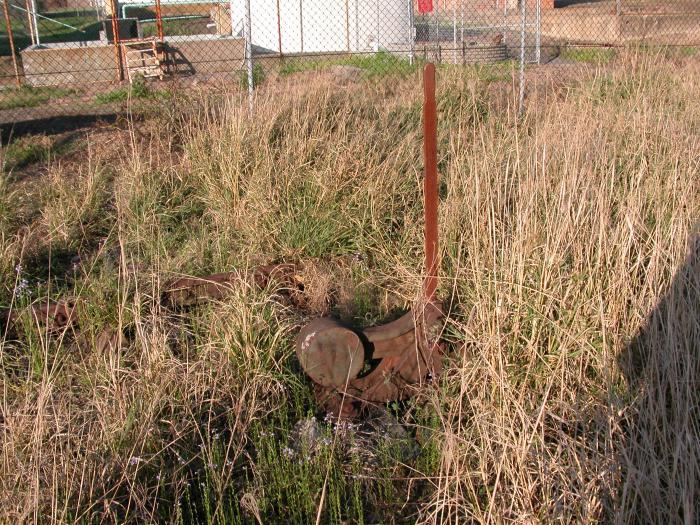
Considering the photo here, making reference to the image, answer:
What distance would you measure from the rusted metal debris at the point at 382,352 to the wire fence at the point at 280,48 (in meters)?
4.91

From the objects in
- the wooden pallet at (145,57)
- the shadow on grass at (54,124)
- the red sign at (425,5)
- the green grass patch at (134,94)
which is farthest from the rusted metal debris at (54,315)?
the red sign at (425,5)

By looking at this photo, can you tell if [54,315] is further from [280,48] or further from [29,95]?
[29,95]

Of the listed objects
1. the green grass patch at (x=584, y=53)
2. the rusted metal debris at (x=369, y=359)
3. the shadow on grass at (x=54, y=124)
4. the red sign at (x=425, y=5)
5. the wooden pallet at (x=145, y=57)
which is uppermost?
the red sign at (x=425, y=5)

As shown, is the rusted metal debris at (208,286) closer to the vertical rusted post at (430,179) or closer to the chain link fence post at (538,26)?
the vertical rusted post at (430,179)

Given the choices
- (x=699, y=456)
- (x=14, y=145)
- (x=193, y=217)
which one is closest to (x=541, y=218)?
(x=699, y=456)

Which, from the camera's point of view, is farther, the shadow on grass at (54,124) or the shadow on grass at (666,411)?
the shadow on grass at (54,124)

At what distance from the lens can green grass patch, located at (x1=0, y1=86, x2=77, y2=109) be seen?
12141mm

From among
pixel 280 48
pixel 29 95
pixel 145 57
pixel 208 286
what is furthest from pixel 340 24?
pixel 208 286

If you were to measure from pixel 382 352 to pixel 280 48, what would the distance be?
23.0ft

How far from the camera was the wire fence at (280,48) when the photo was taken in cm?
1216

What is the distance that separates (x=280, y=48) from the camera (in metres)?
10.4

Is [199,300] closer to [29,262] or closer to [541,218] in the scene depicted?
[29,262]

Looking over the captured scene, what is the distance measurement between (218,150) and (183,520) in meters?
3.85

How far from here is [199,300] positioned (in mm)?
4758
